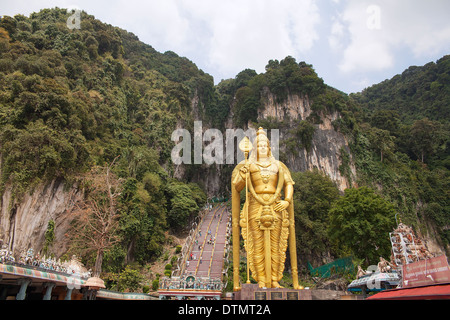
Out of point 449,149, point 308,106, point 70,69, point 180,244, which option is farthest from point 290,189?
point 449,149

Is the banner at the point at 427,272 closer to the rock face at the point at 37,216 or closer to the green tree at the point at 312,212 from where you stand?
the rock face at the point at 37,216

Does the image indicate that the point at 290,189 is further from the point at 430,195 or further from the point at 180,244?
the point at 430,195

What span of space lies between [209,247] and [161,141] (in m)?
10.1

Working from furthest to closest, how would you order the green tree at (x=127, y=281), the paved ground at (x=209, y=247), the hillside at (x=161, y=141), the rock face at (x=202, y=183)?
the paved ground at (x=209, y=247) < the hillside at (x=161, y=141) < the green tree at (x=127, y=281) < the rock face at (x=202, y=183)

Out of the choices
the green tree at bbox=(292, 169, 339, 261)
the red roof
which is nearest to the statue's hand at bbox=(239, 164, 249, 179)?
the red roof

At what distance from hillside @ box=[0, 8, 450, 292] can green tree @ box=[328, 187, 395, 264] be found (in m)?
0.09

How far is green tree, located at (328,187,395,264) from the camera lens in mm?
12547

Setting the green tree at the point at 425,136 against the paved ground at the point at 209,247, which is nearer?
the paved ground at the point at 209,247

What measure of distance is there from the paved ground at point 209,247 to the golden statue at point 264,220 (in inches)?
295

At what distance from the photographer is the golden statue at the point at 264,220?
7.14 meters

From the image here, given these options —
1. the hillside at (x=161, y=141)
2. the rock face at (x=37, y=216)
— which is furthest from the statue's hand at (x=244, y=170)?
the rock face at (x=37, y=216)

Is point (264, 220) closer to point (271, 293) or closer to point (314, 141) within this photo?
point (271, 293)

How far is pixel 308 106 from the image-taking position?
30.1m

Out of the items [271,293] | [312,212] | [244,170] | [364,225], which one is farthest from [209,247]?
[271,293]
